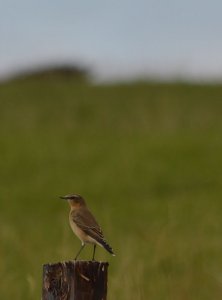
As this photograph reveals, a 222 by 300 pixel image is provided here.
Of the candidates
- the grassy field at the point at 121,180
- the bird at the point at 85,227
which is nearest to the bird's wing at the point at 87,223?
the bird at the point at 85,227

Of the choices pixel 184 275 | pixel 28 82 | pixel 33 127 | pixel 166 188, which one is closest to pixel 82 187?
pixel 166 188

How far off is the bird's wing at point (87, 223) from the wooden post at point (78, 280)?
1267 mm

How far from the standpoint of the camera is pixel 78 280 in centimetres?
542

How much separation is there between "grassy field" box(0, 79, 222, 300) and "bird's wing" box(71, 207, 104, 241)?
42.1 inches

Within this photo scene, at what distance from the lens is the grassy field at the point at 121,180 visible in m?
11.3

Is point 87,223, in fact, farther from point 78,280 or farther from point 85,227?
point 78,280

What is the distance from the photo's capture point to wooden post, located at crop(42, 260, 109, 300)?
5.42 meters

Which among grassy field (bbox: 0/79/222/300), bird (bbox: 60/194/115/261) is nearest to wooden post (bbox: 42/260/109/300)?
bird (bbox: 60/194/115/261)

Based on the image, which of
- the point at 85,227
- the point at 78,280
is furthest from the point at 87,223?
the point at 78,280

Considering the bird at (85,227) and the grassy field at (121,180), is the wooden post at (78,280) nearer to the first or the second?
the bird at (85,227)

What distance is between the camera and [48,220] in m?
16.8

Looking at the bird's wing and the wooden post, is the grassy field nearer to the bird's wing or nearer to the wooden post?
the bird's wing

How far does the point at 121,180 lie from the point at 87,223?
12.8 metres

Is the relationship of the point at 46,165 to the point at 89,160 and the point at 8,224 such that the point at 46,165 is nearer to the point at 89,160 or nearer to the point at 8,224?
the point at 89,160
